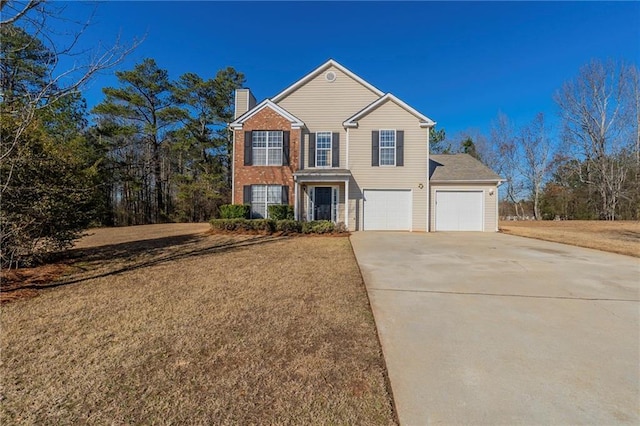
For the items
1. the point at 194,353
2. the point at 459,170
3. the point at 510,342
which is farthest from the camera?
the point at 459,170

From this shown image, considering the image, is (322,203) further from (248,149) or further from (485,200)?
(485,200)

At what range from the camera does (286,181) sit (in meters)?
14.4

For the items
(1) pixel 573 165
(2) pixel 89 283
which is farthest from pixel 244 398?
(1) pixel 573 165

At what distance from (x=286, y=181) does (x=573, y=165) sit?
27.6 meters

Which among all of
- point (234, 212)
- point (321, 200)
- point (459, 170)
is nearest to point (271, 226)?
point (234, 212)

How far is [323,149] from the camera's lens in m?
15.0

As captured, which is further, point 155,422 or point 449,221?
point 449,221

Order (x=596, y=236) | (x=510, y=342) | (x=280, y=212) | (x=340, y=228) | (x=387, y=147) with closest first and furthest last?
(x=510, y=342), (x=596, y=236), (x=340, y=228), (x=280, y=212), (x=387, y=147)

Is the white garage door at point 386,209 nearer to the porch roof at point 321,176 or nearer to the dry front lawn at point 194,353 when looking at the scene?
the porch roof at point 321,176

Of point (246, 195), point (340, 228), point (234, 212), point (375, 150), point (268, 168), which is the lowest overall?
point (340, 228)

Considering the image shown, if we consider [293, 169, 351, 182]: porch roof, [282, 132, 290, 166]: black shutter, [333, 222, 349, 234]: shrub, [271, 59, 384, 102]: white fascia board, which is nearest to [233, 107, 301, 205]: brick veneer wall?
[282, 132, 290, 166]: black shutter

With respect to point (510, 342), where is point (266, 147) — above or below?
above

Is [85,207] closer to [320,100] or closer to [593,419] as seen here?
[593,419]

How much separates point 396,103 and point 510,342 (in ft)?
44.0
